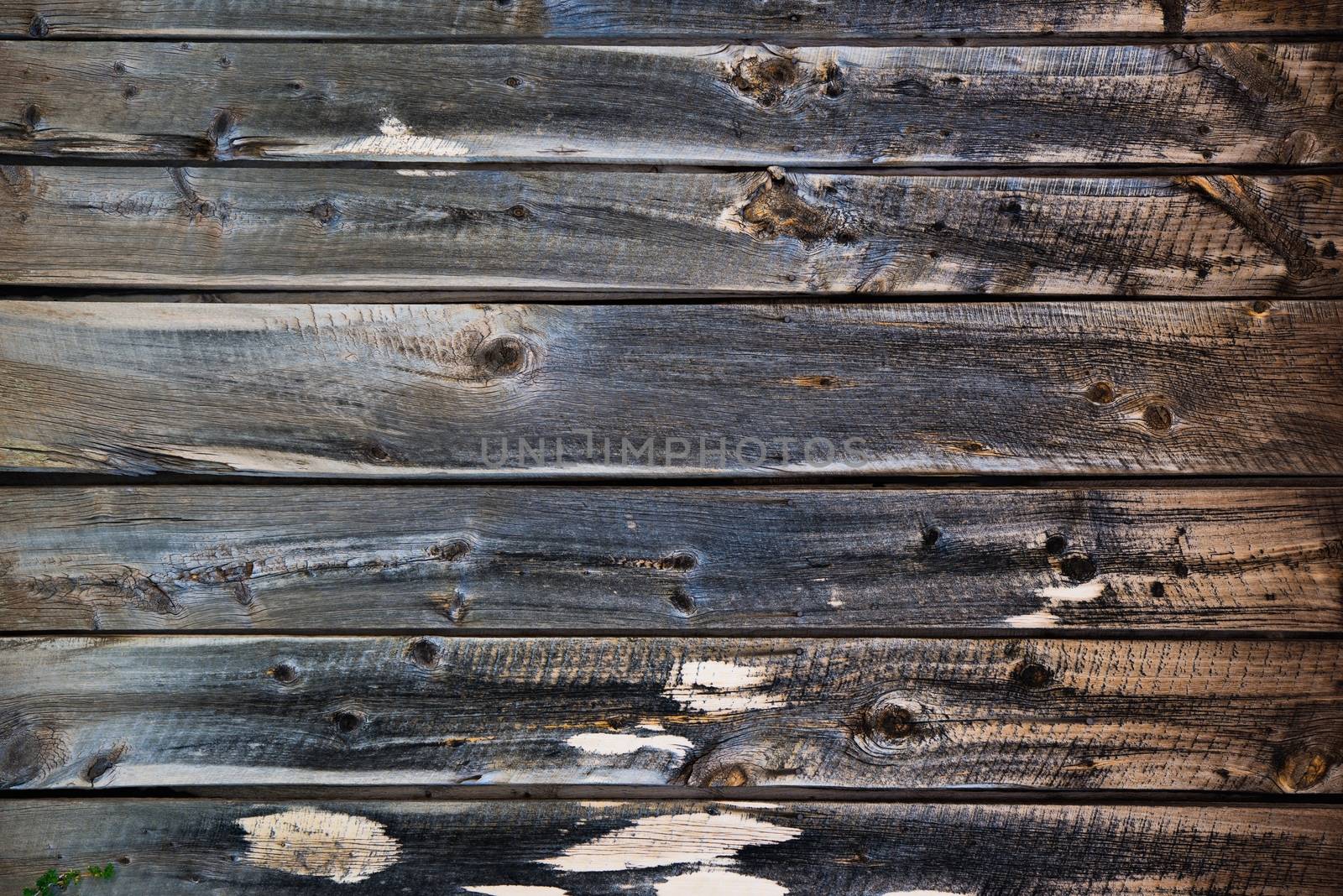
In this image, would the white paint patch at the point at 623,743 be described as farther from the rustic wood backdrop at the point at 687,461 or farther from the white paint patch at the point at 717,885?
the white paint patch at the point at 717,885

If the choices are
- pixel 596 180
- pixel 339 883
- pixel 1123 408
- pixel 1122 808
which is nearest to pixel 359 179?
pixel 596 180

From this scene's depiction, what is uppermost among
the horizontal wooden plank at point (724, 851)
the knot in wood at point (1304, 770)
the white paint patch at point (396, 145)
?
the white paint patch at point (396, 145)

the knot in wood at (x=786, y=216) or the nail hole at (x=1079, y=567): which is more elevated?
the knot in wood at (x=786, y=216)

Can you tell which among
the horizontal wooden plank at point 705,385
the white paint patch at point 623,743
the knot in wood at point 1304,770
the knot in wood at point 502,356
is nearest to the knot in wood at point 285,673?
the horizontal wooden plank at point 705,385

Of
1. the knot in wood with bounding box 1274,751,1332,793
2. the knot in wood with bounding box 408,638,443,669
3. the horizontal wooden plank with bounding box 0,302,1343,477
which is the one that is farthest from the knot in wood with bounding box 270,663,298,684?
the knot in wood with bounding box 1274,751,1332,793

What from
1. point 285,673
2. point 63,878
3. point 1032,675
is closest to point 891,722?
point 1032,675

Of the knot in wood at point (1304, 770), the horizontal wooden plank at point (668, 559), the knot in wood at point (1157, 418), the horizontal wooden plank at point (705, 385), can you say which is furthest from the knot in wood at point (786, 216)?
the knot in wood at point (1304, 770)

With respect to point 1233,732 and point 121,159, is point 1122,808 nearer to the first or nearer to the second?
point 1233,732

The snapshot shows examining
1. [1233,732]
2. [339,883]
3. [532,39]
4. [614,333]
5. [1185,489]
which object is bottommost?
[339,883]
